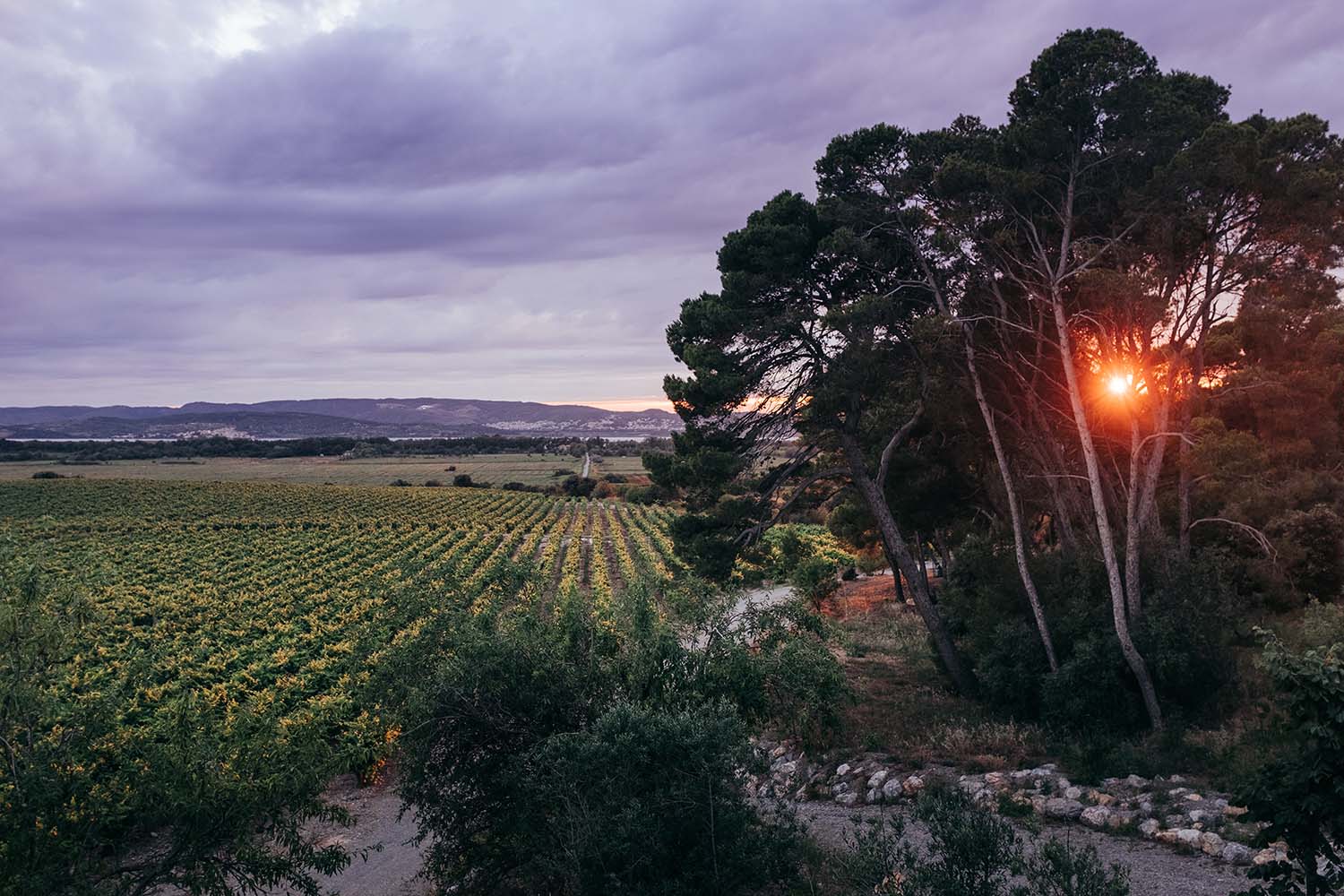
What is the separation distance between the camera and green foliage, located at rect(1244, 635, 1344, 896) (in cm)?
587

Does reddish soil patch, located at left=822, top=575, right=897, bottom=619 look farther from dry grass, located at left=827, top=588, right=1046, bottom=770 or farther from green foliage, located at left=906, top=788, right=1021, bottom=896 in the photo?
green foliage, located at left=906, top=788, right=1021, bottom=896

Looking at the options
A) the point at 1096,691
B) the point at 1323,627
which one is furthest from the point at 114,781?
the point at 1323,627

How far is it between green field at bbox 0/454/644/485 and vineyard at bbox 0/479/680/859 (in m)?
19.2

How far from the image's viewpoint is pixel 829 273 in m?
18.6

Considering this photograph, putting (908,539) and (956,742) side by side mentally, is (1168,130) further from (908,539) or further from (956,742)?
(908,539)

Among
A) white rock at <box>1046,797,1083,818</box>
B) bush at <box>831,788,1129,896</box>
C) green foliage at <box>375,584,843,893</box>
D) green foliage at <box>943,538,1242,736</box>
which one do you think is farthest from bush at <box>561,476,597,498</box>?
bush at <box>831,788,1129,896</box>

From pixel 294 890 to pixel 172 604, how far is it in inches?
969

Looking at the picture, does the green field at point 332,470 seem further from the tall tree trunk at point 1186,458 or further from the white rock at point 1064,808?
the white rock at point 1064,808

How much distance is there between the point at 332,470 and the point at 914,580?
440ft

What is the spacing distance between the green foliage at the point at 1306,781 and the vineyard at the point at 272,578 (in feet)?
27.2

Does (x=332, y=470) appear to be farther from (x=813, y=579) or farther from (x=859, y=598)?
(x=813, y=579)

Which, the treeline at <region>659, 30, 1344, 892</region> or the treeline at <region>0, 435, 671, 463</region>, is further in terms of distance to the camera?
the treeline at <region>0, 435, 671, 463</region>

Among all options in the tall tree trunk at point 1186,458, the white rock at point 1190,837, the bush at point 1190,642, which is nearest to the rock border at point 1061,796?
the white rock at point 1190,837

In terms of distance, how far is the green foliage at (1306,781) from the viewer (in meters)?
5.87
